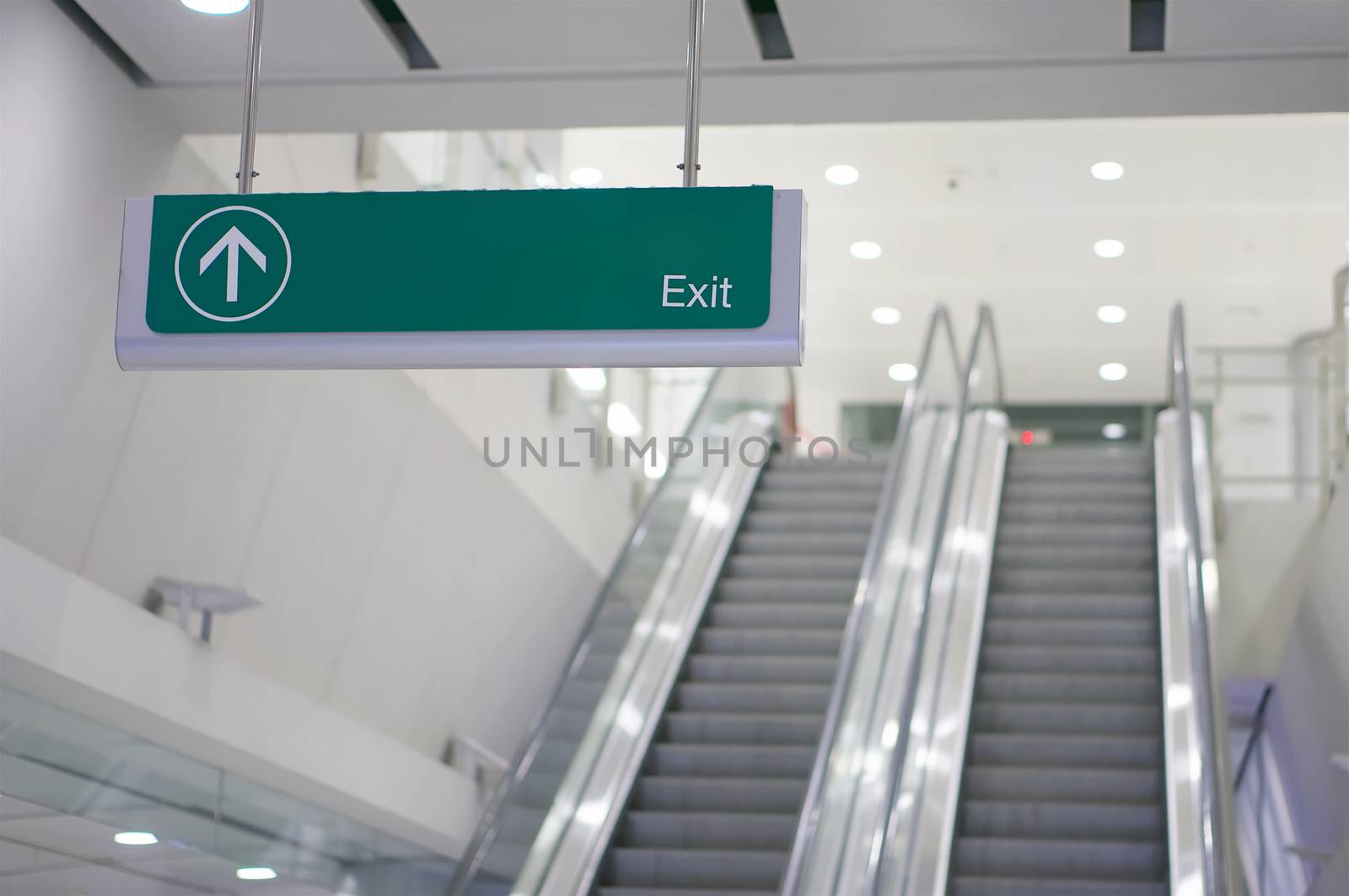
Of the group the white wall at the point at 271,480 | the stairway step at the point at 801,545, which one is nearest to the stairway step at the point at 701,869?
the white wall at the point at 271,480

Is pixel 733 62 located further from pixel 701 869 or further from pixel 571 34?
pixel 701 869

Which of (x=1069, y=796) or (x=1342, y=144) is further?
(x=1342, y=144)

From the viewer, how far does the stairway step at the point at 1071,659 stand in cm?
873

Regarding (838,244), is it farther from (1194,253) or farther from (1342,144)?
(1342,144)

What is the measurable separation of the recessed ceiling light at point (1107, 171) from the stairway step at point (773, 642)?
5.35m

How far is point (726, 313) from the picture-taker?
11.5ft

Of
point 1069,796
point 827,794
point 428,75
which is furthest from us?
point 1069,796

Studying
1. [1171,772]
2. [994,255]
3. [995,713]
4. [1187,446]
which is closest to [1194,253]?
[994,255]

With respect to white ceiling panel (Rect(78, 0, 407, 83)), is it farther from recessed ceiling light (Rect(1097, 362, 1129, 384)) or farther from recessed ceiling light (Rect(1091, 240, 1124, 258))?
recessed ceiling light (Rect(1097, 362, 1129, 384))

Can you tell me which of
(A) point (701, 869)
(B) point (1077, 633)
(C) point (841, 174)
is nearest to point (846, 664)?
(A) point (701, 869)

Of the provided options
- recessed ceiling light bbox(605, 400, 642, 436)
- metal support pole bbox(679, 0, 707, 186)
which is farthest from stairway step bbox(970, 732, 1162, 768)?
metal support pole bbox(679, 0, 707, 186)

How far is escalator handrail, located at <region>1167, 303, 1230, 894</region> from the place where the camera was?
5953 mm

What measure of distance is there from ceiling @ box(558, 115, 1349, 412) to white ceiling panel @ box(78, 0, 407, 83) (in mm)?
6325

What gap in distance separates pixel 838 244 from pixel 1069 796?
790 cm
